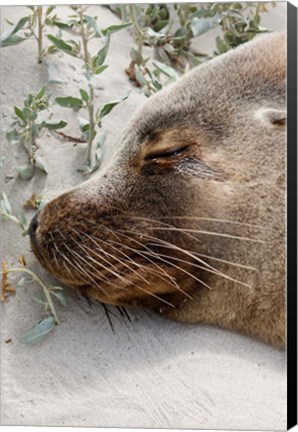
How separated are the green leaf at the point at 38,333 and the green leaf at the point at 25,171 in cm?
45

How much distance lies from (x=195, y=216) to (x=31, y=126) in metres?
0.59

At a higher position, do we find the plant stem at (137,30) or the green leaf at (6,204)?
the plant stem at (137,30)

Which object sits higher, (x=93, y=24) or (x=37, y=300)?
(x=93, y=24)

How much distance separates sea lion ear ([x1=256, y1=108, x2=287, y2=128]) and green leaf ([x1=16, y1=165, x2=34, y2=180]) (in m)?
0.68

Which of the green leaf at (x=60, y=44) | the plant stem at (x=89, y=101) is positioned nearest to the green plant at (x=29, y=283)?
the plant stem at (x=89, y=101)

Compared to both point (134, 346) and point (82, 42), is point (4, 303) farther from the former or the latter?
point (82, 42)

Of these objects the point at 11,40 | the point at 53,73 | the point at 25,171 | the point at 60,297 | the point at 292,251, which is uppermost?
the point at 11,40

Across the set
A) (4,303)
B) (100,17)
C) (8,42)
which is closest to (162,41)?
(100,17)

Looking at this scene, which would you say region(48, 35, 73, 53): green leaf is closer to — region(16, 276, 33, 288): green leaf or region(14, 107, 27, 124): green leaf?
region(14, 107, 27, 124): green leaf

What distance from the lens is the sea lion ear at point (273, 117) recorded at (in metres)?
2.61

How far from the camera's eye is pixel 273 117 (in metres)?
2.61

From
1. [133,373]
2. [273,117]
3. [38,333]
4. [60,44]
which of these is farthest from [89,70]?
[133,373]

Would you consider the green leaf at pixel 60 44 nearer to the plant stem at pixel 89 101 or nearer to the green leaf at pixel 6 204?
the plant stem at pixel 89 101

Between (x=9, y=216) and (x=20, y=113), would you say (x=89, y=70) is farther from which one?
(x=9, y=216)
